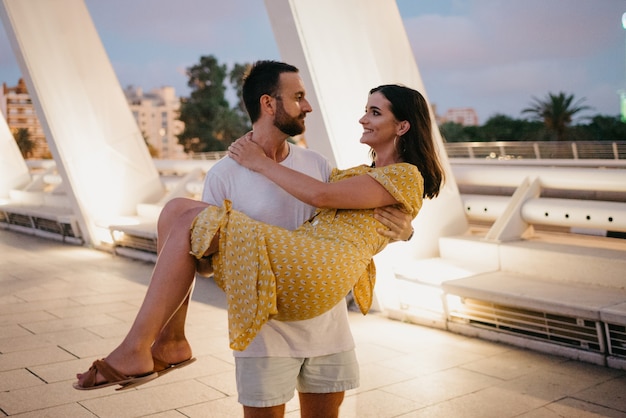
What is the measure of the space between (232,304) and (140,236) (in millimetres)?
6877

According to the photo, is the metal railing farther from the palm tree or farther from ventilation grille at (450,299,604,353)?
the palm tree

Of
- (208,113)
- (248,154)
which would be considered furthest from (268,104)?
(208,113)

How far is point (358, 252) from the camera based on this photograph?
1969 mm

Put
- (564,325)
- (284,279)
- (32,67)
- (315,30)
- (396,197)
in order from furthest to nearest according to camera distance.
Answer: (32,67) < (315,30) < (564,325) < (396,197) < (284,279)

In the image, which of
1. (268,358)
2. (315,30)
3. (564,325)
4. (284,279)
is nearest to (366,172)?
(284,279)

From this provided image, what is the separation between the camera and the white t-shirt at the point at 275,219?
2064 millimetres

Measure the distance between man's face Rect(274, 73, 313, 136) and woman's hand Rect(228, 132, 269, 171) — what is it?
10 cm

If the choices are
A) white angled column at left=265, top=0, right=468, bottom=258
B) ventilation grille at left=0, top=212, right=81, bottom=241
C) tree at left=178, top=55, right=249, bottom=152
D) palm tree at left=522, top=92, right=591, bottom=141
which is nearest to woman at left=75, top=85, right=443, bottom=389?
white angled column at left=265, top=0, right=468, bottom=258

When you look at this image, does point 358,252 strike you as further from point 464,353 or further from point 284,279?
point 464,353

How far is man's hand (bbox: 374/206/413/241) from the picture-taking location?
80.7 inches

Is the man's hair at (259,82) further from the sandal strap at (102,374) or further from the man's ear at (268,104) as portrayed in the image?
the sandal strap at (102,374)

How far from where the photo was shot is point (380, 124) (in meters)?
2.18

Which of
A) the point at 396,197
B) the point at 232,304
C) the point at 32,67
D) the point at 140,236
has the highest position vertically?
the point at 32,67

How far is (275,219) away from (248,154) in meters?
0.21
